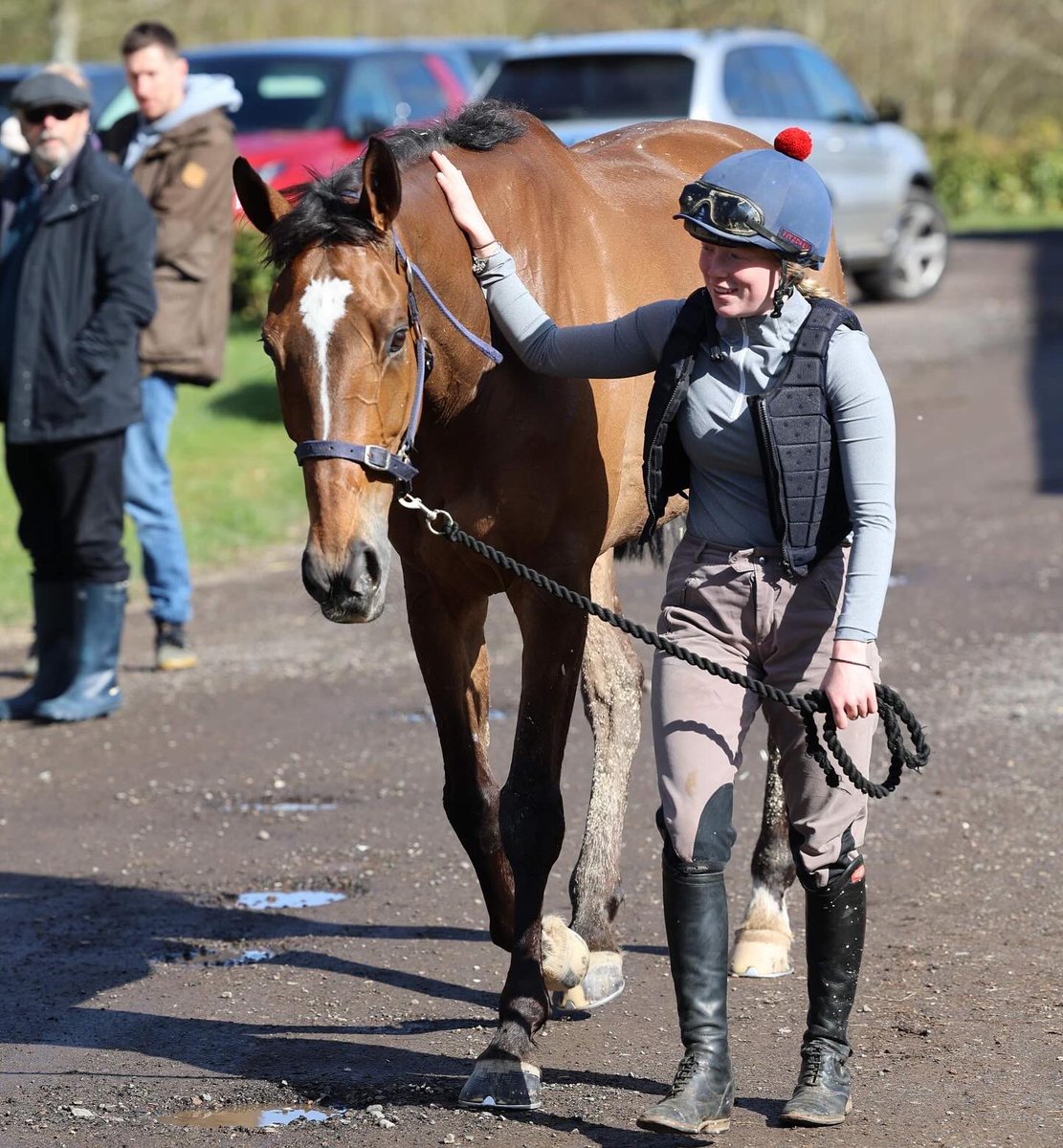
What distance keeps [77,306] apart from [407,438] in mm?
4042

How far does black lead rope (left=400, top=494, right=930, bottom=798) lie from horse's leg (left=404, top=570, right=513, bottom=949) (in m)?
0.37

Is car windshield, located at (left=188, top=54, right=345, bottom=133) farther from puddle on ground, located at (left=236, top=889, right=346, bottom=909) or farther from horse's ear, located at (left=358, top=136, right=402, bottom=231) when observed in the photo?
horse's ear, located at (left=358, top=136, right=402, bottom=231)

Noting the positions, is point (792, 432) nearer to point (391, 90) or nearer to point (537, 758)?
point (537, 758)

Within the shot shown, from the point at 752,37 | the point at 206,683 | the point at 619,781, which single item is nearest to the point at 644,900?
the point at 619,781

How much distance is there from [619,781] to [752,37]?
11.8 meters

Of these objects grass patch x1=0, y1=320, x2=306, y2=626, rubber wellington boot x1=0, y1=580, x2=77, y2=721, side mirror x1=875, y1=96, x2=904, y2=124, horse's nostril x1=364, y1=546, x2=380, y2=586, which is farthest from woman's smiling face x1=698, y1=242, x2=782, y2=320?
side mirror x1=875, y1=96, x2=904, y2=124

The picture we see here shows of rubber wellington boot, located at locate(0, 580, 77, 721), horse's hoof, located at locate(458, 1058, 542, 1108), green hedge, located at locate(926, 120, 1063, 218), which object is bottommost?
green hedge, located at locate(926, 120, 1063, 218)

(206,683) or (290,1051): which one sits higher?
(290,1051)

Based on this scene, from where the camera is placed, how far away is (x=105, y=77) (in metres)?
17.4

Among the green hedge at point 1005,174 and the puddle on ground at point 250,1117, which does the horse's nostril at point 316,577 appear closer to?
the puddle on ground at point 250,1117

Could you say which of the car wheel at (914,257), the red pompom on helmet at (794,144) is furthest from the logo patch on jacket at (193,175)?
the car wheel at (914,257)

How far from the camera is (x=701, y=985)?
3.74m

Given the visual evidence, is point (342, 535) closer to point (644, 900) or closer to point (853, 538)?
point (853, 538)

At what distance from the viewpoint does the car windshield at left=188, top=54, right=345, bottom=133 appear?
1491 cm
